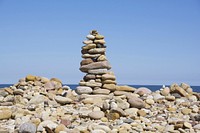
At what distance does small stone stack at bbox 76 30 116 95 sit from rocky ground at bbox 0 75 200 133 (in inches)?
12.2

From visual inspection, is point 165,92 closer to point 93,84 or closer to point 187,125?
point 93,84

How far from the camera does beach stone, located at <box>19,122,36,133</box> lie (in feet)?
27.8

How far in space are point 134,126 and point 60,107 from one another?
2807 millimetres

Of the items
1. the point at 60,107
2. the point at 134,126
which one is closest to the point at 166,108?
the point at 134,126

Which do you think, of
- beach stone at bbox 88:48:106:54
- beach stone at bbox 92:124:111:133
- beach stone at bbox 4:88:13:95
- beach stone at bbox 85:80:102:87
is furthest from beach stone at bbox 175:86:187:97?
beach stone at bbox 4:88:13:95

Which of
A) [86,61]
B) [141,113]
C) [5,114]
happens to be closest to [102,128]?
[141,113]

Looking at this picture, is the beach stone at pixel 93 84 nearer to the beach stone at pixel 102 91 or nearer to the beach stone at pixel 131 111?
the beach stone at pixel 102 91

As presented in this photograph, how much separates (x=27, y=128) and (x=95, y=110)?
238 cm

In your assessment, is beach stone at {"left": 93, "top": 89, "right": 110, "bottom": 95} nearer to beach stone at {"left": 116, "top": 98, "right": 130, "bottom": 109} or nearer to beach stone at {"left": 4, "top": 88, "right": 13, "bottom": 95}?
beach stone at {"left": 116, "top": 98, "right": 130, "bottom": 109}

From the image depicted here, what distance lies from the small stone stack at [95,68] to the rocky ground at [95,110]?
0.31m

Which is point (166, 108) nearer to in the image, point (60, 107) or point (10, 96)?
point (60, 107)

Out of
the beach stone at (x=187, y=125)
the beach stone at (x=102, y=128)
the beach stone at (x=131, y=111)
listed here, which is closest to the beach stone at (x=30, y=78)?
the beach stone at (x=131, y=111)

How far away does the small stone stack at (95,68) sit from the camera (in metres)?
12.6

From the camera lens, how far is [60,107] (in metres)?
10.9
